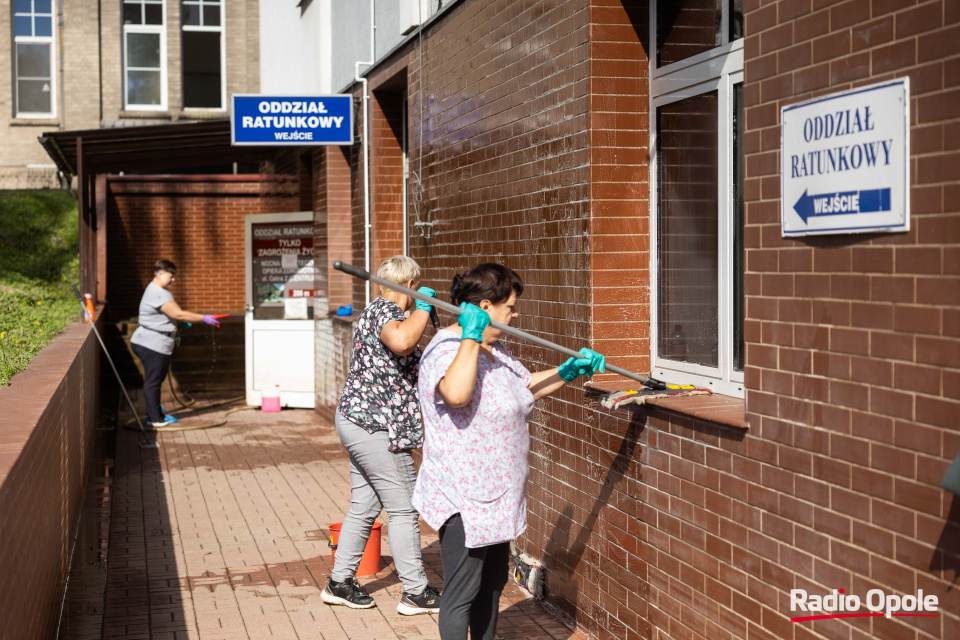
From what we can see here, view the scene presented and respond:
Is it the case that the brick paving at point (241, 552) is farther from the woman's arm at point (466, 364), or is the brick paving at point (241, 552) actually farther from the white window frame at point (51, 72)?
the white window frame at point (51, 72)

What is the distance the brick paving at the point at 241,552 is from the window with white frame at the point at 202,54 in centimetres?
1561

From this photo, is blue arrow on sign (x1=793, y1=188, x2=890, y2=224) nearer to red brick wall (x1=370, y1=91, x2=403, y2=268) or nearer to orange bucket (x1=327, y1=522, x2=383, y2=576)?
orange bucket (x1=327, y1=522, x2=383, y2=576)

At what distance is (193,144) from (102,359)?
4.05 meters

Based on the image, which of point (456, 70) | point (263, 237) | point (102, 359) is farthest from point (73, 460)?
point (102, 359)

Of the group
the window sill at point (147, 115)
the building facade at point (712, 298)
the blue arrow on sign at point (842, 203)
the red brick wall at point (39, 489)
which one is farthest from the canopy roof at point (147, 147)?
the blue arrow on sign at point (842, 203)

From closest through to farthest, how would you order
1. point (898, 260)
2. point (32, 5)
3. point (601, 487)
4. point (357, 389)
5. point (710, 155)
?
point (898, 260) < point (710, 155) < point (601, 487) < point (357, 389) < point (32, 5)

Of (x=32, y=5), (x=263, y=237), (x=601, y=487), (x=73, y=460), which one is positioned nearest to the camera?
(x=601, y=487)

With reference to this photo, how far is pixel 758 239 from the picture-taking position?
379cm

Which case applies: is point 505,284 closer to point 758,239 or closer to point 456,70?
point 758,239

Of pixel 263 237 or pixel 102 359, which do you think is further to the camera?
pixel 102 359

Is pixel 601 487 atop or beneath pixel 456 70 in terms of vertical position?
beneath

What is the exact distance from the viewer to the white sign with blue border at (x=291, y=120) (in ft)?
32.4

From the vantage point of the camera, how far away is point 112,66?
2431 cm

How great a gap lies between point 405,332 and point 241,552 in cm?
257
